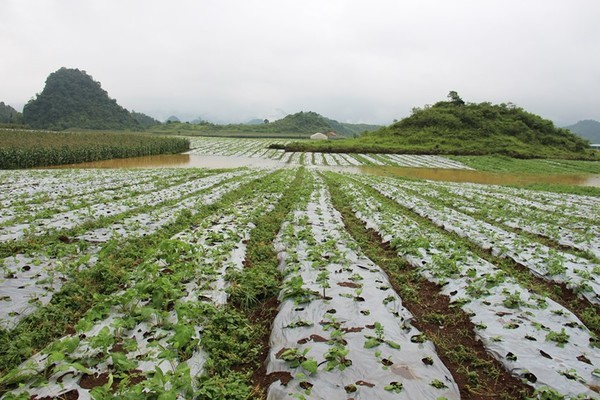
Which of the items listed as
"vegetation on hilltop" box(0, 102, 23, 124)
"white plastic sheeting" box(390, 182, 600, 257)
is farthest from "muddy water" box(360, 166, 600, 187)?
"vegetation on hilltop" box(0, 102, 23, 124)

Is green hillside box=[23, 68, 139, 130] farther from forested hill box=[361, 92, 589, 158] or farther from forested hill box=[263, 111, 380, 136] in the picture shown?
forested hill box=[361, 92, 589, 158]

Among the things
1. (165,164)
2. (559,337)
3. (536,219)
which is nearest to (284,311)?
Answer: (559,337)

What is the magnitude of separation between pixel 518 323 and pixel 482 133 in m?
61.7

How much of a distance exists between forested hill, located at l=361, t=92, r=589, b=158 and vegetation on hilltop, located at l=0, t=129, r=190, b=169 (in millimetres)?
37213

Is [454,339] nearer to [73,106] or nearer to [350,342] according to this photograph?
[350,342]

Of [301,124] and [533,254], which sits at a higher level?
[301,124]

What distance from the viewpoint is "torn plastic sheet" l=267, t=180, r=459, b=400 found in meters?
3.14

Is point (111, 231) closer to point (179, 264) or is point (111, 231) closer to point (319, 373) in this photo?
point (179, 264)

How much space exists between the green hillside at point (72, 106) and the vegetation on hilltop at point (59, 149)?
204ft

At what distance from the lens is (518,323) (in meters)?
4.36

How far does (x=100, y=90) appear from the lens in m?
98.6

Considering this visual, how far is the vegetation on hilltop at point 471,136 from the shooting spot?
50250mm

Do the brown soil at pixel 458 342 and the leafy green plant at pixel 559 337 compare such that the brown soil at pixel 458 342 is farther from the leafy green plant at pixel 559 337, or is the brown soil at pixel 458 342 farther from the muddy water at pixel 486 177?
the muddy water at pixel 486 177

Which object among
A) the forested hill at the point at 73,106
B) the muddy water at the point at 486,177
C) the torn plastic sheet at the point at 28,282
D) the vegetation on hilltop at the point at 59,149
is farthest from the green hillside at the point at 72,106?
the torn plastic sheet at the point at 28,282
